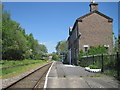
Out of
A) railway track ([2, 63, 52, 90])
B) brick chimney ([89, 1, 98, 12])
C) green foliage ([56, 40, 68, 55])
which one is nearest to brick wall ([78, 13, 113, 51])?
brick chimney ([89, 1, 98, 12])

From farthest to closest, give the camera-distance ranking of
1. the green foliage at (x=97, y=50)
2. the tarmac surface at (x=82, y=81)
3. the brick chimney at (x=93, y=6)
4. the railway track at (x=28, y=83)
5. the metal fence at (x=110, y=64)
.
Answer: the brick chimney at (x=93, y=6) < the green foliage at (x=97, y=50) < the metal fence at (x=110, y=64) < the railway track at (x=28, y=83) < the tarmac surface at (x=82, y=81)

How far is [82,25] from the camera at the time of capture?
3766cm

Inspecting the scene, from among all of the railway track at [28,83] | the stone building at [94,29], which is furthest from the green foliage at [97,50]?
the railway track at [28,83]

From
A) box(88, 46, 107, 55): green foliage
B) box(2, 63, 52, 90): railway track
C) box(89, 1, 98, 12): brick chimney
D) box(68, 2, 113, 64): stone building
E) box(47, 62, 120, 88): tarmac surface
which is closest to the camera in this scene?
box(47, 62, 120, 88): tarmac surface

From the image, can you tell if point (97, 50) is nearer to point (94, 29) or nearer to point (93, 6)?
point (94, 29)

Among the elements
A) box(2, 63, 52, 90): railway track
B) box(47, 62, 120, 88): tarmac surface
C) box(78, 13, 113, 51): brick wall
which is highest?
box(78, 13, 113, 51): brick wall

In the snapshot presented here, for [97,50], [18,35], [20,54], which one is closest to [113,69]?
[97,50]

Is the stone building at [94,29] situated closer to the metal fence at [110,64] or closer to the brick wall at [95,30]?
the brick wall at [95,30]

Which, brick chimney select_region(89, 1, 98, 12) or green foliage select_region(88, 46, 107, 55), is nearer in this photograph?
green foliage select_region(88, 46, 107, 55)

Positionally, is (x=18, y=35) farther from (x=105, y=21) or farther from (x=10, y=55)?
(x=105, y=21)

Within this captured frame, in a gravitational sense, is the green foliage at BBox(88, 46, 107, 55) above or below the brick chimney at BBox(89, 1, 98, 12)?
below

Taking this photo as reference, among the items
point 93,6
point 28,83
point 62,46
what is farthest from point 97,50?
point 62,46

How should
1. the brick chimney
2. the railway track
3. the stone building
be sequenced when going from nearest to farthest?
the railway track < the stone building < the brick chimney

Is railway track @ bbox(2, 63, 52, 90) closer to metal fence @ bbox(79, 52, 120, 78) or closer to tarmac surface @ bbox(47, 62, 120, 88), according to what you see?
tarmac surface @ bbox(47, 62, 120, 88)
